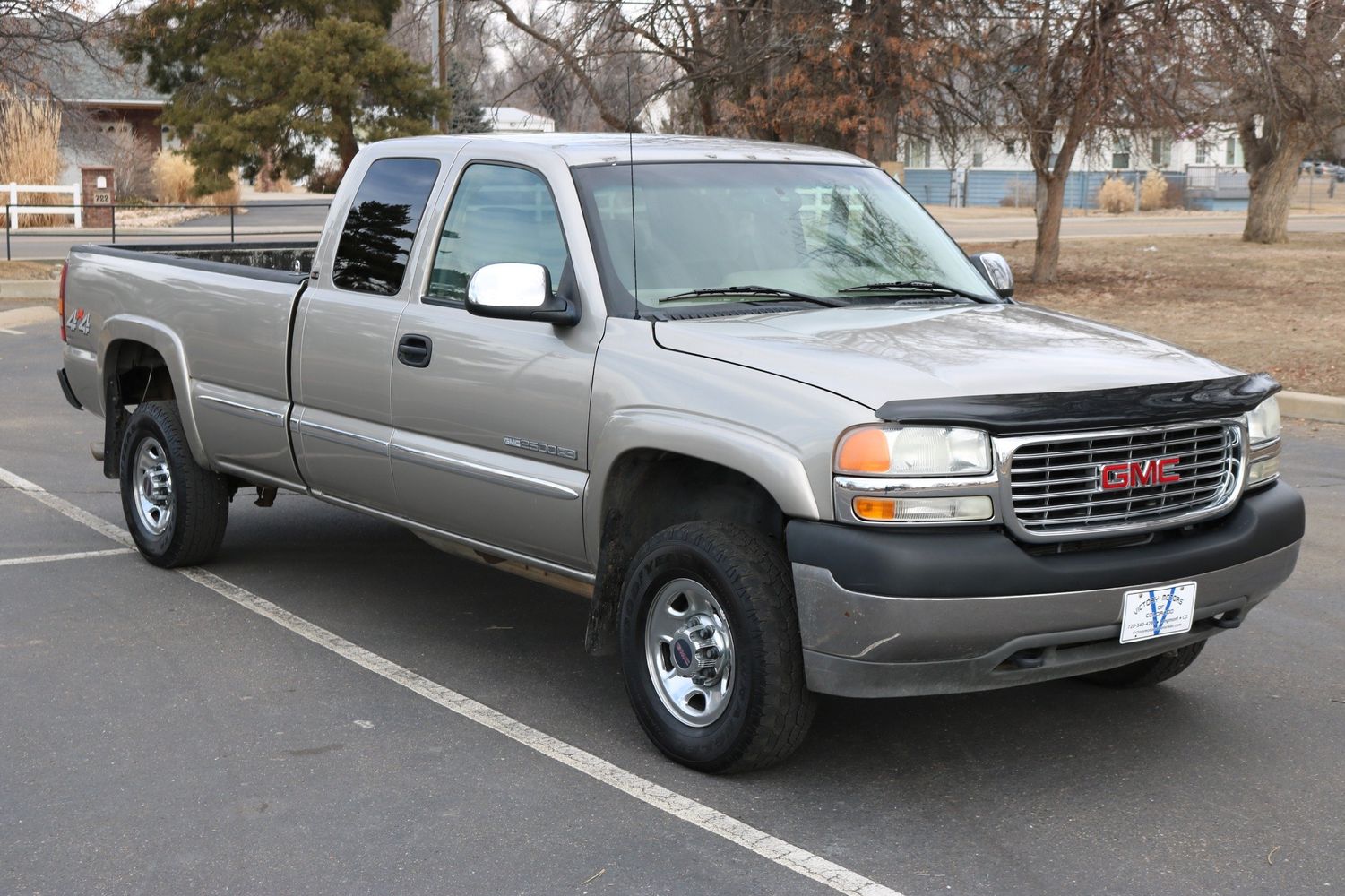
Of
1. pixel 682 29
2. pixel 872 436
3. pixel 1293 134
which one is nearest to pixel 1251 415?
pixel 872 436

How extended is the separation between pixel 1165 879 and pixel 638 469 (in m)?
2.00

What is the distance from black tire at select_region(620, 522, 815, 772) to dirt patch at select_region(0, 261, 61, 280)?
20.5 meters

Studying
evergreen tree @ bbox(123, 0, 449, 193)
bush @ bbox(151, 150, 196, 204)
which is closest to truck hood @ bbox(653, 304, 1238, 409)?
evergreen tree @ bbox(123, 0, 449, 193)

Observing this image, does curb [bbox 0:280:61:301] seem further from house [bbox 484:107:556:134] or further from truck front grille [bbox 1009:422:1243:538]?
truck front grille [bbox 1009:422:1243:538]

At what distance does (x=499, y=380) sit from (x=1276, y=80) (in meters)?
18.4

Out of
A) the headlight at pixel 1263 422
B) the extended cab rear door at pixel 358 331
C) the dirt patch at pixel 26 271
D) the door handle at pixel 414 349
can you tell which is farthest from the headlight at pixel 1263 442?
the dirt patch at pixel 26 271

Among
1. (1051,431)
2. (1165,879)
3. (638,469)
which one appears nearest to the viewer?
(1165,879)

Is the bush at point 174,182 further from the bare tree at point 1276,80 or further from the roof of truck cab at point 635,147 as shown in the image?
the roof of truck cab at point 635,147

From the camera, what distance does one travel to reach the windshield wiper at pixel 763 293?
530 centimetres

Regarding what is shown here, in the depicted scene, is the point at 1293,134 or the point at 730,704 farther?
the point at 1293,134

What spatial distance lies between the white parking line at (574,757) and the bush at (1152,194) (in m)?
50.2

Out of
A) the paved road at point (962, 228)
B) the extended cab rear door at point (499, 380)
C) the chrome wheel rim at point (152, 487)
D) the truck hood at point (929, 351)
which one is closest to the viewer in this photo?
the truck hood at point (929, 351)

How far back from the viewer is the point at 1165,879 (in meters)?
4.08

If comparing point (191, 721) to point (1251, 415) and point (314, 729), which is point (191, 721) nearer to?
point (314, 729)
